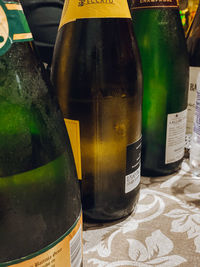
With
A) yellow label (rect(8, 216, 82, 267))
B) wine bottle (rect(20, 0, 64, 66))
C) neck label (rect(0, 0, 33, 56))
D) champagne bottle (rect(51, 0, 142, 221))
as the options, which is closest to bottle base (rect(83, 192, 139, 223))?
champagne bottle (rect(51, 0, 142, 221))

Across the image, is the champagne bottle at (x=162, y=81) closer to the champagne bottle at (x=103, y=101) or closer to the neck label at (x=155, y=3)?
the neck label at (x=155, y=3)

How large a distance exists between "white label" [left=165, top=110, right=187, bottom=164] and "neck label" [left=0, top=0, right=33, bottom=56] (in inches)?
11.2

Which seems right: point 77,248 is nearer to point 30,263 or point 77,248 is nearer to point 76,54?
point 30,263

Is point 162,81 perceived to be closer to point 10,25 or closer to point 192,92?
point 192,92

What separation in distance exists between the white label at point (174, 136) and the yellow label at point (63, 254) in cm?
25

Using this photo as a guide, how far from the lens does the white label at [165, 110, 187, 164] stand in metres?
0.47

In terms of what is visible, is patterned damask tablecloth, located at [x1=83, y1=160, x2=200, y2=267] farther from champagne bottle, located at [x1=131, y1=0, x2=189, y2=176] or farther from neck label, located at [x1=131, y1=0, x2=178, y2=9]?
neck label, located at [x1=131, y1=0, x2=178, y2=9]

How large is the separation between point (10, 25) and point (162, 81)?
12.9 inches

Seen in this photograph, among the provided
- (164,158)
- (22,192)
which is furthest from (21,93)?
(164,158)

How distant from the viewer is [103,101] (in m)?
0.37

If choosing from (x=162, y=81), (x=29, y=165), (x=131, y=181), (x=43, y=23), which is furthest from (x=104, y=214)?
(x=43, y=23)

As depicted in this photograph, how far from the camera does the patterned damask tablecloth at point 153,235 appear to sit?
0.33m

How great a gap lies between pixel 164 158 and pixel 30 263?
0.32 meters

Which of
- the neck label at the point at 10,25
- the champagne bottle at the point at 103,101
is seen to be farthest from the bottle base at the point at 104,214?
the neck label at the point at 10,25
